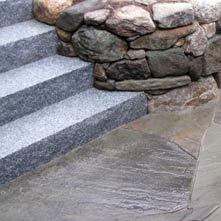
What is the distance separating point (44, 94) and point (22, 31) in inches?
24.2

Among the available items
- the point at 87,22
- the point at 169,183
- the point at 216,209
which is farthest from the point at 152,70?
the point at 216,209

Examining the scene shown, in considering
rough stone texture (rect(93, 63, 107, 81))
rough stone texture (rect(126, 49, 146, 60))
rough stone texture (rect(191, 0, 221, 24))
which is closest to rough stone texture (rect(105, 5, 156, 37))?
rough stone texture (rect(126, 49, 146, 60))

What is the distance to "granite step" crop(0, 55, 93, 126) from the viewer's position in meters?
3.86

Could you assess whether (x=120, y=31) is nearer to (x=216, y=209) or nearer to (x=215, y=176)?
(x=215, y=176)

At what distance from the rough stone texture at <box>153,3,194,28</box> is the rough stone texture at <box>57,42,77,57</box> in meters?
0.70

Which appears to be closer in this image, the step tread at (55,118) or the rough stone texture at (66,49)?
the step tread at (55,118)

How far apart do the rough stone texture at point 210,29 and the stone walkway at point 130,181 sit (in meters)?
0.72

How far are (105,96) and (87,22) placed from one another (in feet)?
1.82

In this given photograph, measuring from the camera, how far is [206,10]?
4.40m

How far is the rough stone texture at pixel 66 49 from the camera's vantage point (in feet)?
14.6

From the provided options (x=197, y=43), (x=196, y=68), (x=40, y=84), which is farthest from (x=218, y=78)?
(x=40, y=84)

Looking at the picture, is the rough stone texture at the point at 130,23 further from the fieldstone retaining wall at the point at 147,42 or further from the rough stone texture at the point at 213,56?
the rough stone texture at the point at 213,56

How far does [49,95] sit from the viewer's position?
411cm

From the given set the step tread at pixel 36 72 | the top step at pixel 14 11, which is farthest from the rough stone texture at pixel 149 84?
the top step at pixel 14 11
